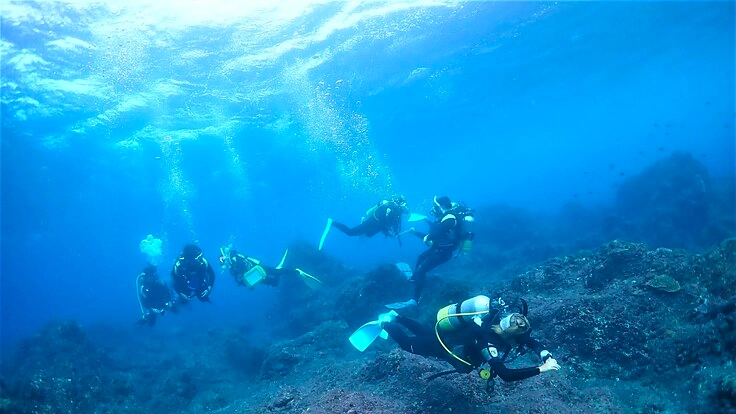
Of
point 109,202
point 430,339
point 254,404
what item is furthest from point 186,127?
point 430,339

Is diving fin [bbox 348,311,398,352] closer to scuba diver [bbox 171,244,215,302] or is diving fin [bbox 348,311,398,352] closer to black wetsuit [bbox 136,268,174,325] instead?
scuba diver [bbox 171,244,215,302]

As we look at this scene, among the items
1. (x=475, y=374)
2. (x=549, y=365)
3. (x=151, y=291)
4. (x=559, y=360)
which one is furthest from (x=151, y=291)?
(x=549, y=365)

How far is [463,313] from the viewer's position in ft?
18.1

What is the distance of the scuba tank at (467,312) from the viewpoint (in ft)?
17.0

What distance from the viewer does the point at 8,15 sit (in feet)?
43.1

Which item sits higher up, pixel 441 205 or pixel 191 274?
pixel 191 274

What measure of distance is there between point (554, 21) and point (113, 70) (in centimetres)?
2456

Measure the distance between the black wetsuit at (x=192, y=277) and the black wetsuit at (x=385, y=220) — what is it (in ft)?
18.7

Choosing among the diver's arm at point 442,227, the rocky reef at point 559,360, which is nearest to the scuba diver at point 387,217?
the rocky reef at point 559,360

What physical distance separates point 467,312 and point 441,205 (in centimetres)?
589

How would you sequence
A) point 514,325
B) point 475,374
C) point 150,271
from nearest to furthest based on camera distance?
point 514,325 < point 475,374 < point 150,271

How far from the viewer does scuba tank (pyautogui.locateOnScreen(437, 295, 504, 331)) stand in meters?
5.17

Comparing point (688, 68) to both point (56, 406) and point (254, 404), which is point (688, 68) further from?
point (56, 406)

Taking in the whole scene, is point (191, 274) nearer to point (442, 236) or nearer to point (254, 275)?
point (254, 275)
